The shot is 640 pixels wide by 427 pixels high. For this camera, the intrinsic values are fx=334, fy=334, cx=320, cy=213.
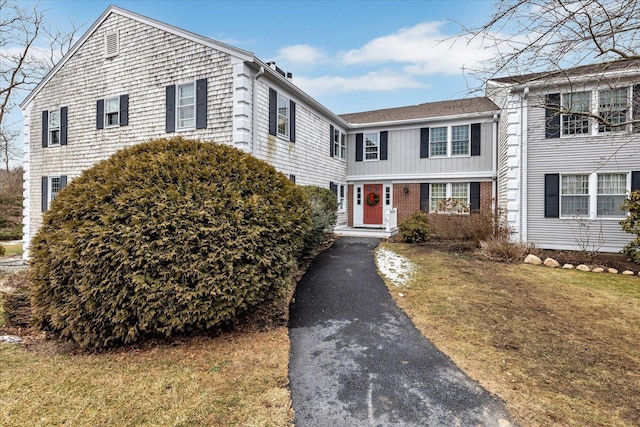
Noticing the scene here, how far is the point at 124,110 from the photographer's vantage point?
1120 cm

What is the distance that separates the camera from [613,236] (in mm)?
10125

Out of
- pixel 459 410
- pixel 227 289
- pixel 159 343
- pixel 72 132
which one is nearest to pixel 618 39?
pixel 459 410

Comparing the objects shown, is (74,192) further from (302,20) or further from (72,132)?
(302,20)

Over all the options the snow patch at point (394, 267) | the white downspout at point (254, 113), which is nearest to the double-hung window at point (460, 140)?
the snow patch at point (394, 267)

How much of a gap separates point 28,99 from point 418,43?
1554 cm

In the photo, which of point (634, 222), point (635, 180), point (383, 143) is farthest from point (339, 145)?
point (634, 222)

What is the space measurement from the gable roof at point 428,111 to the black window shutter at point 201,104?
846 cm

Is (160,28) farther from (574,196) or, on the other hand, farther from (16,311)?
(574,196)

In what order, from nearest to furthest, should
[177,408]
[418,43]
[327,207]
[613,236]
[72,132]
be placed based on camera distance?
[177,408] → [418,43] → [613,236] → [327,207] → [72,132]

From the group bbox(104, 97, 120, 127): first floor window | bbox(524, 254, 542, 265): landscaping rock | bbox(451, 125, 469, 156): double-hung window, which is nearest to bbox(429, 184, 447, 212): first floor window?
bbox(451, 125, 469, 156): double-hung window

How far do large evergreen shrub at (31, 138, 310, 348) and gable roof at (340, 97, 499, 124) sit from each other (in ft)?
39.3

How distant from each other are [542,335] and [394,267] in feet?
12.3

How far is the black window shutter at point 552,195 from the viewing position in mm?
10641

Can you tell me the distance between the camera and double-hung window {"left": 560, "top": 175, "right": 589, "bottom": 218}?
1045cm
